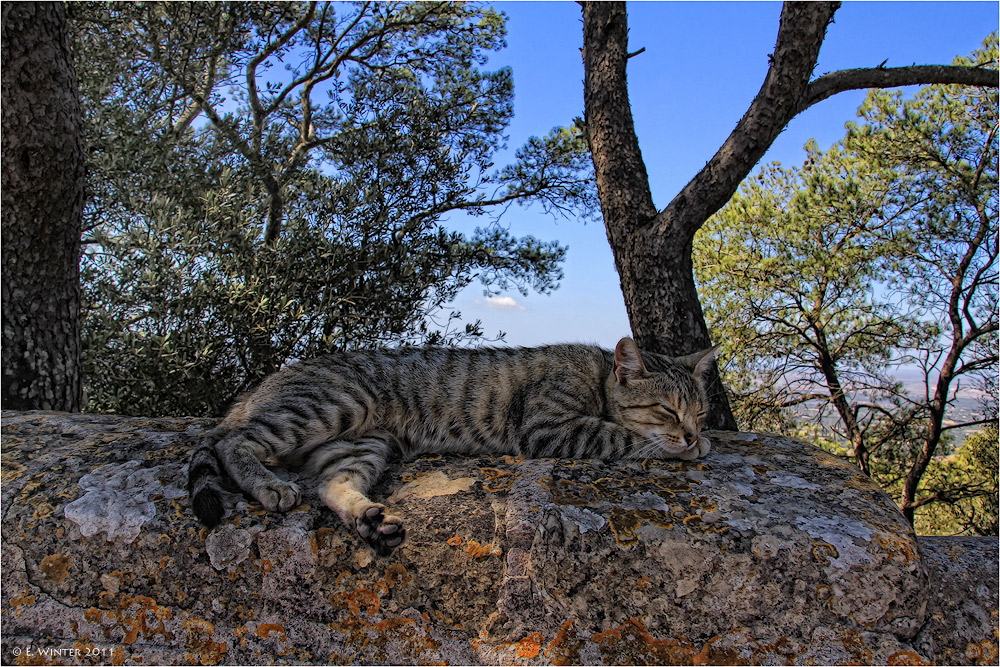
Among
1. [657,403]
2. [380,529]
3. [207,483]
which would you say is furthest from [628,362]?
[207,483]

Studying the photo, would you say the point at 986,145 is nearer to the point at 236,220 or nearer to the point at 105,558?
the point at 236,220

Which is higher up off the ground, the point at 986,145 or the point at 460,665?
the point at 986,145

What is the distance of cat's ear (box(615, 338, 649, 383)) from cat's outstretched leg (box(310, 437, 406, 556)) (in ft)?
4.44

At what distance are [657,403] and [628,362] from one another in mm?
274

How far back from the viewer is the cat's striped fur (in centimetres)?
289

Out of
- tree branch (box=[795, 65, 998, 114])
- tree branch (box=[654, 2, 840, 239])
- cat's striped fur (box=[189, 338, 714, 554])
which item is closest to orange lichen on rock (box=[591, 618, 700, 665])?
cat's striped fur (box=[189, 338, 714, 554])

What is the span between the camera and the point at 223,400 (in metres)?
5.98

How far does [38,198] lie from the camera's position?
427 centimetres

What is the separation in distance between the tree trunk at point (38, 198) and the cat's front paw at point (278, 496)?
2817 mm

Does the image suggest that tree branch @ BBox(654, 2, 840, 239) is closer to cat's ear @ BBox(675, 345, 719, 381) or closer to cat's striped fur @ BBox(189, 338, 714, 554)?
cat's ear @ BBox(675, 345, 719, 381)

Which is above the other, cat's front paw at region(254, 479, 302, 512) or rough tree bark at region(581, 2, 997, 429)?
rough tree bark at region(581, 2, 997, 429)

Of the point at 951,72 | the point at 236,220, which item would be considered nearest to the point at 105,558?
the point at 236,220

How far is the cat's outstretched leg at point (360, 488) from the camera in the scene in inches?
94.0

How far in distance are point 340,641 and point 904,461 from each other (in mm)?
8784
